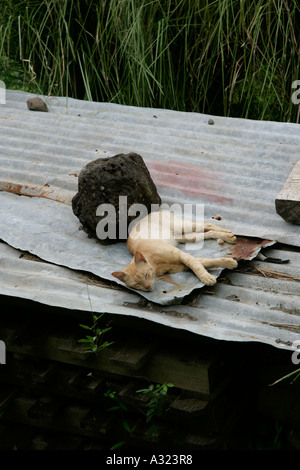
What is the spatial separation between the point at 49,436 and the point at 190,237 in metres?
1.25

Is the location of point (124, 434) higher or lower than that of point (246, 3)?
lower

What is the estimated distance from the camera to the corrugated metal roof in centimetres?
272

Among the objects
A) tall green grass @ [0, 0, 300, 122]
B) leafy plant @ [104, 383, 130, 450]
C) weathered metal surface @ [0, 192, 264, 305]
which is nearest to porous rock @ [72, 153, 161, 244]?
weathered metal surface @ [0, 192, 264, 305]

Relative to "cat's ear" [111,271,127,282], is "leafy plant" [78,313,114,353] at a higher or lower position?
lower

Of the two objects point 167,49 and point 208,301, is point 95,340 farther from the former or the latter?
point 167,49

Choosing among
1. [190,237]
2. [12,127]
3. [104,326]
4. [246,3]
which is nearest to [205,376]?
[104,326]

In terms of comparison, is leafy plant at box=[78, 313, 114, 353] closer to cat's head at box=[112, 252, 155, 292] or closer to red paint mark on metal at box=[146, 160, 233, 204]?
cat's head at box=[112, 252, 155, 292]

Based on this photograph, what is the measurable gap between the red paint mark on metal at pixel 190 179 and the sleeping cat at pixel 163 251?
17.6 inches

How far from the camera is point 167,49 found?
5.71m

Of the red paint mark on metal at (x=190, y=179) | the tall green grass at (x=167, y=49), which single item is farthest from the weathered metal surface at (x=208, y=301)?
the tall green grass at (x=167, y=49)

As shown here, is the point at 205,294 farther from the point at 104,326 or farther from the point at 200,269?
the point at 104,326

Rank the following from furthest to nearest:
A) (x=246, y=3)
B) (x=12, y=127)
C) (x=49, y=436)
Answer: (x=246, y=3)
(x=12, y=127)
(x=49, y=436)

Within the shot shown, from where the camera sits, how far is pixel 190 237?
3236 millimetres

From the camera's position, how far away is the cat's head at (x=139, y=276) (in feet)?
9.15
